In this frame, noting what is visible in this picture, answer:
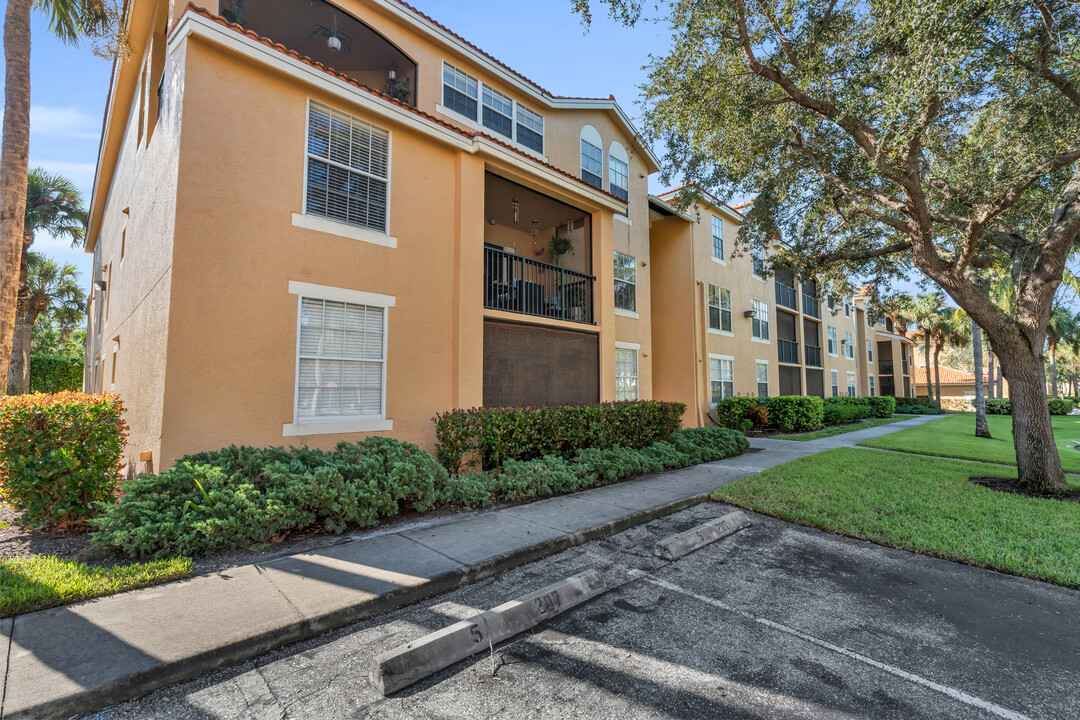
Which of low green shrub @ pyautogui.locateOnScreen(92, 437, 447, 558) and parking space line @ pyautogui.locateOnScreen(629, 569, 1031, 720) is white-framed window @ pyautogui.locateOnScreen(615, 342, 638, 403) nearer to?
low green shrub @ pyautogui.locateOnScreen(92, 437, 447, 558)

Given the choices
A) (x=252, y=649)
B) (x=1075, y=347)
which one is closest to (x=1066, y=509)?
(x=252, y=649)

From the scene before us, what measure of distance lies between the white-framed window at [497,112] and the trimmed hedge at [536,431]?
25.2 ft

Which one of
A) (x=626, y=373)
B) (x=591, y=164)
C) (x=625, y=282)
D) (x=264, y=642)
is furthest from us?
(x=625, y=282)

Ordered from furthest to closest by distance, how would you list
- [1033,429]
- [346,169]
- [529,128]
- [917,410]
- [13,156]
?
1. [917,410]
2. [529,128]
3. [1033,429]
4. [13,156]
5. [346,169]

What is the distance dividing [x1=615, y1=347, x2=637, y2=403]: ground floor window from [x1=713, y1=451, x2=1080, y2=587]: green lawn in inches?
189

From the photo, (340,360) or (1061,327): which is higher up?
(1061,327)

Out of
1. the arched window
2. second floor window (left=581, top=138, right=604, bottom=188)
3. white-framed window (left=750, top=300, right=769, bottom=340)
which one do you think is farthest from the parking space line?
white-framed window (left=750, top=300, right=769, bottom=340)

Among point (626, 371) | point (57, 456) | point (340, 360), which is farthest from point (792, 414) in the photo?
point (57, 456)

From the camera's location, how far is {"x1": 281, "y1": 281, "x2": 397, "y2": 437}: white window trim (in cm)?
677

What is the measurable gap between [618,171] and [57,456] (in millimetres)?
14369

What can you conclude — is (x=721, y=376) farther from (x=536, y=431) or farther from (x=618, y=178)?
(x=536, y=431)

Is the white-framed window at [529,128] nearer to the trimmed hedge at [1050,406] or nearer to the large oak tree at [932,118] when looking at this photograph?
the large oak tree at [932,118]

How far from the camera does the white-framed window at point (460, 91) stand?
11133mm

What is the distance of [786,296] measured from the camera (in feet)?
81.5
